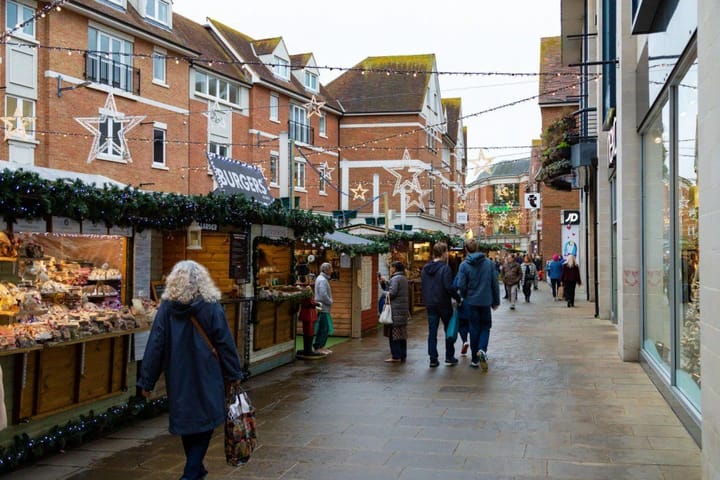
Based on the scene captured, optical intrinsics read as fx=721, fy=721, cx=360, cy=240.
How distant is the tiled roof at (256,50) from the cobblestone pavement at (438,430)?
79.8 ft

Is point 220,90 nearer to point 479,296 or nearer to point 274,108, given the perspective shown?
point 274,108

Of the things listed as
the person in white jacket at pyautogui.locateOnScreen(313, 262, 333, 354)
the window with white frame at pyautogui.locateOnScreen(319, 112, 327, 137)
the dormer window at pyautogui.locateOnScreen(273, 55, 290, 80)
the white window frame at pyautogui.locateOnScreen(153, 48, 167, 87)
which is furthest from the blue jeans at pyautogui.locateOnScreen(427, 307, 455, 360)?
the window with white frame at pyautogui.locateOnScreen(319, 112, 327, 137)

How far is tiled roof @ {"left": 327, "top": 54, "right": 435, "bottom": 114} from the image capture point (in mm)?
42219

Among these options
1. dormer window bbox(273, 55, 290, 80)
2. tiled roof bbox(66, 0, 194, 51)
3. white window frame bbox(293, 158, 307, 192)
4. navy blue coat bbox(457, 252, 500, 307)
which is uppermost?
dormer window bbox(273, 55, 290, 80)

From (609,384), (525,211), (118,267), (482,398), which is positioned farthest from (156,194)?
(525,211)

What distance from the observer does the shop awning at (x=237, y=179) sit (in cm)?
1026

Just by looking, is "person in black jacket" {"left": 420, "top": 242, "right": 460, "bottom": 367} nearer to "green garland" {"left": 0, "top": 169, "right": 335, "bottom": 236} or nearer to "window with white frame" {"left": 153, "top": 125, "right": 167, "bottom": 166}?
"green garland" {"left": 0, "top": 169, "right": 335, "bottom": 236}

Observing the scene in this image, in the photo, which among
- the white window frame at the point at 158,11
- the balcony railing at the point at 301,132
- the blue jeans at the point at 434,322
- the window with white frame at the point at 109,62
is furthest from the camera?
the balcony railing at the point at 301,132

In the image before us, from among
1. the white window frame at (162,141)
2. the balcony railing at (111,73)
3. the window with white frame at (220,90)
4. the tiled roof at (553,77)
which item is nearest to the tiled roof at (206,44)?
the window with white frame at (220,90)

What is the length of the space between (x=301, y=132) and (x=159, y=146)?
11417mm

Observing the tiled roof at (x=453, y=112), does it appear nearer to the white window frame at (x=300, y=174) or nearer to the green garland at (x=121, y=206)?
the white window frame at (x=300, y=174)

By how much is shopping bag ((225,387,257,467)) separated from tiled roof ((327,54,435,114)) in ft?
123

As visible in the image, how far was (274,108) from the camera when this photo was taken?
3406 centimetres

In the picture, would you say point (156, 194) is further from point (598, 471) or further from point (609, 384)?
point (609, 384)
